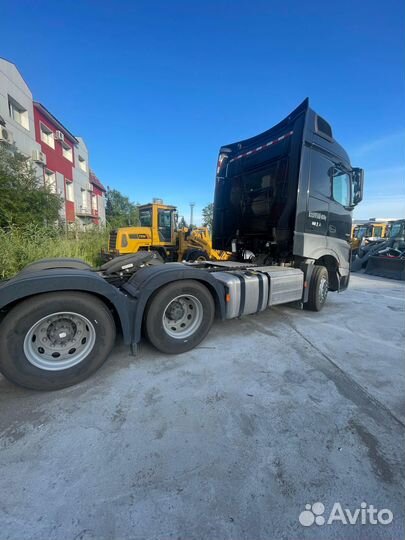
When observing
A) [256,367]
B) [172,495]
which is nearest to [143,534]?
[172,495]

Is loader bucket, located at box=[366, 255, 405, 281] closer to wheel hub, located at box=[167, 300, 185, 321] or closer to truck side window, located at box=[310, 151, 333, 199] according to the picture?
truck side window, located at box=[310, 151, 333, 199]

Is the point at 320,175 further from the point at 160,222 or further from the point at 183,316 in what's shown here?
the point at 160,222

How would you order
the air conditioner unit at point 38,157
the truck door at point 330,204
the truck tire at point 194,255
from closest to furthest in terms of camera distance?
the truck door at point 330,204 → the truck tire at point 194,255 → the air conditioner unit at point 38,157

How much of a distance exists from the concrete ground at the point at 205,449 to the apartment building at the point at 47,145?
11.6 meters

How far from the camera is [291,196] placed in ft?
13.9

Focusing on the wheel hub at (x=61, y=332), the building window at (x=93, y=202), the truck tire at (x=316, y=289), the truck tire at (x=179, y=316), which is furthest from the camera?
the building window at (x=93, y=202)

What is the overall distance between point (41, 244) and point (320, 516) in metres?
7.66

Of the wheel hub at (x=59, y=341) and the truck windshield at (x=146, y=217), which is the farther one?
the truck windshield at (x=146, y=217)

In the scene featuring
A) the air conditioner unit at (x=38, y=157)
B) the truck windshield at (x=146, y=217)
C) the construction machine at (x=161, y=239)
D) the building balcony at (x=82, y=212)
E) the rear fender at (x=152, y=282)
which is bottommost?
the rear fender at (x=152, y=282)

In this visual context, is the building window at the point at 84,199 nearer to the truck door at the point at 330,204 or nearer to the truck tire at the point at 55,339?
the truck door at the point at 330,204

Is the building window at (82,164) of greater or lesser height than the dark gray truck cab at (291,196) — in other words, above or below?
above

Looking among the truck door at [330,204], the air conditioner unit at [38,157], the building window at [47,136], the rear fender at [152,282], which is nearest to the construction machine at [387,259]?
the truck door at [330,204]

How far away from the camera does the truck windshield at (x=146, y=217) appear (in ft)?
32.0

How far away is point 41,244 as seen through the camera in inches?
257
